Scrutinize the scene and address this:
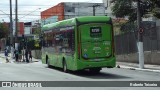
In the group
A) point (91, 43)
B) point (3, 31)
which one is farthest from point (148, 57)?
point (3, 31)

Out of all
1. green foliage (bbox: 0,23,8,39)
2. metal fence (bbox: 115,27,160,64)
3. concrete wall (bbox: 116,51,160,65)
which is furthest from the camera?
green foliage (bbox: 0,23,8,39)

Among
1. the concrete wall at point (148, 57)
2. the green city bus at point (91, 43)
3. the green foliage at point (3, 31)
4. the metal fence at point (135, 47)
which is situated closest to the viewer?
the green city bus at point (91, 43)

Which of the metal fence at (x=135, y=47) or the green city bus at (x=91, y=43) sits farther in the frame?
the metal fence at (x=135, y=47)

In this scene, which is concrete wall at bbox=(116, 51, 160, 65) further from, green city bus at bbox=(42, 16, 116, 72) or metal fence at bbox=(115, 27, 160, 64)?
green city bus at bbox=(42, 16, 116, 72)

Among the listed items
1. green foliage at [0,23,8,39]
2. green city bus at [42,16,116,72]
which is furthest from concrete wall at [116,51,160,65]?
green foliage at [0,23,8,39]

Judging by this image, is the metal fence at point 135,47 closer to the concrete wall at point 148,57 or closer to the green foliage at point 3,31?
the concrete wall at point 148,57

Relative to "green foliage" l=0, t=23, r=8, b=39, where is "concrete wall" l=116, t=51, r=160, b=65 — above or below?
below

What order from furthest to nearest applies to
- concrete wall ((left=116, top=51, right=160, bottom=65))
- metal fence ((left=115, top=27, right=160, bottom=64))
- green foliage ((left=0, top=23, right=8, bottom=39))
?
green foliage ((left=0, top=23, right=8, bottom=39)) < metal fence ((left=115, top=27, right=160, bottom=64)) < concrete wall ((left=116, top=51, right=160, bottom=65))

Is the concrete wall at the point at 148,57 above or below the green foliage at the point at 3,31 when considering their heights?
below

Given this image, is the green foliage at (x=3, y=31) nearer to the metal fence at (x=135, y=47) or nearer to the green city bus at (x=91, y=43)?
the metal fence at (x=135, y=47)

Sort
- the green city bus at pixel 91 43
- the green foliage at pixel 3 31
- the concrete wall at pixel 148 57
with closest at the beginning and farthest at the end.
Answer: the green city bus at pixel 91 43 < the concrete wall at pixel 148 57 < the green foliage at pixel 3 31

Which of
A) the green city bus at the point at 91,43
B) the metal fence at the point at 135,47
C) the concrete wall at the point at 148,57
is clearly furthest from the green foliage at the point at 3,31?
the green city bus at the point at 91,43

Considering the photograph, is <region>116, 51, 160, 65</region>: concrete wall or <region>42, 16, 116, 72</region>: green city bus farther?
<region>116, 51, 160, 65</region>: concrete wall

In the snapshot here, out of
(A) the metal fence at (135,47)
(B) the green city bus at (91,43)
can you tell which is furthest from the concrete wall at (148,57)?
(B) the green city bus at (91,43)
